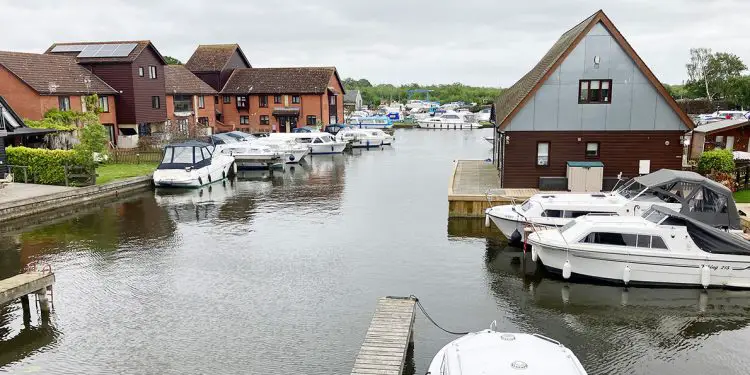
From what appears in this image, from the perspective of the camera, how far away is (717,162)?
2866 centimetres

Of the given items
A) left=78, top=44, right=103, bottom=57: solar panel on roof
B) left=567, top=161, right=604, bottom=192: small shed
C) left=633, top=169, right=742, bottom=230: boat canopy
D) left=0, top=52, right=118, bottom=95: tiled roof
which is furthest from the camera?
left=78, top=44, right=103, bottom=57: solar panel on roof

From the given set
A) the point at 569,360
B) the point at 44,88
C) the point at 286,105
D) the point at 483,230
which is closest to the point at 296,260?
the point at 483,230

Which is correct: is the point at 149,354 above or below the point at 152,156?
below

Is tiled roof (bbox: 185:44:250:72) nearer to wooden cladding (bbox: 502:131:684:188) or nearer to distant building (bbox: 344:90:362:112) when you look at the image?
distant building (bbox: 344:90:362:112)

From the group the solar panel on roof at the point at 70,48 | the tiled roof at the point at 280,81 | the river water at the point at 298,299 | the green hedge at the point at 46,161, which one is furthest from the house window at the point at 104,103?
the river water at the point at 298,299

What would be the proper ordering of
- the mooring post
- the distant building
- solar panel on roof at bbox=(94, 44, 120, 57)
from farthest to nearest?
1. the distant building
2. solar panel on roof at bbox=(94, 44, 120, 57)
3. the mooring post

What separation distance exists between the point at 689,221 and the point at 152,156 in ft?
117

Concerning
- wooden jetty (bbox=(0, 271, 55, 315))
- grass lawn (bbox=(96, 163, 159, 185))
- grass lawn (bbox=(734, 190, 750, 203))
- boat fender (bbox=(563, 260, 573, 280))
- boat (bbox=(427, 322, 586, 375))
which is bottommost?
boat fender (bbox=(563, 260, 573, 280))

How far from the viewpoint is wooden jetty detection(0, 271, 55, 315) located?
15.1m

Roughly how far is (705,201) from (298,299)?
1521 centimetres

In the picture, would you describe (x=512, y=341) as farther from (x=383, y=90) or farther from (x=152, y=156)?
(x=383, y=90)

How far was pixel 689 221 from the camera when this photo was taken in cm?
1802

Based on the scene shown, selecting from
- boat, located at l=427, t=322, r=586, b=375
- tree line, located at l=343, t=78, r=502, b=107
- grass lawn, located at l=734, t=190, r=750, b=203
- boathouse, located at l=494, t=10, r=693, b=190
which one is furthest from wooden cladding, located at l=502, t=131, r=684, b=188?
tree line, located at l=343, t=78, r=502, b=107

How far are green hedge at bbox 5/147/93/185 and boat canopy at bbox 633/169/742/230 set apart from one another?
2862 cm
